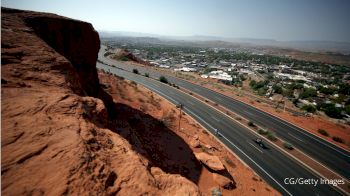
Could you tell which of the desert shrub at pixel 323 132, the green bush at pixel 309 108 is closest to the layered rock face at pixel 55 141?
the desert shrub at pixel 323 132

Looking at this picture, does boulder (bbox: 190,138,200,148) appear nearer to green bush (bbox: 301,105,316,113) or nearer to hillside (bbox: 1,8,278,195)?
hillside (bbox: 1,8,278,195)

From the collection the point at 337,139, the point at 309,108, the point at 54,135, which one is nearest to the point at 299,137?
the point at 337,139

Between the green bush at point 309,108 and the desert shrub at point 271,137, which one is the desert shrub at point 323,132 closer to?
the desert shrub at point 271,137

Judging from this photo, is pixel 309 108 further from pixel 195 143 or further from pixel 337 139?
pixel 195 143

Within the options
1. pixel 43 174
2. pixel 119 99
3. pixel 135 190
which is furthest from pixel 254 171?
pixel 43 174

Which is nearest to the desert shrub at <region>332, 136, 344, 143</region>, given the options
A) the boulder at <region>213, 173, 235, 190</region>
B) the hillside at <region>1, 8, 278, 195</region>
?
the boulder at <region>213, 173, 235, 190</region>

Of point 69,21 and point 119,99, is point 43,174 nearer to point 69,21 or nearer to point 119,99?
point 69,21
